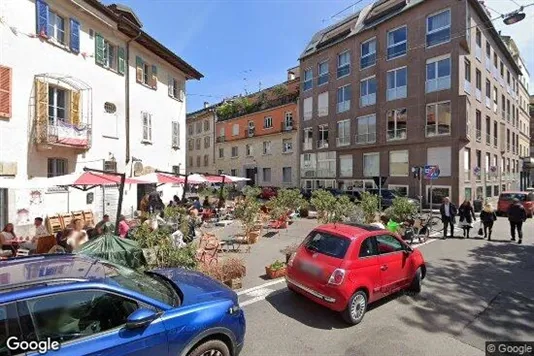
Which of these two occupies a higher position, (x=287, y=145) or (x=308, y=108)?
(x=308, y=108)

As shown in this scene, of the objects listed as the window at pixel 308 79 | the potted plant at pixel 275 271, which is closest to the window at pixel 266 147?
the window at pixel 308 79

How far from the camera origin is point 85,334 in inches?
112

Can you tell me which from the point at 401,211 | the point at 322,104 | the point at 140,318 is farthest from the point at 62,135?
the point at 322,104

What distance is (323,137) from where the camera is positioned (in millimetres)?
30953

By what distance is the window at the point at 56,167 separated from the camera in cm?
1239

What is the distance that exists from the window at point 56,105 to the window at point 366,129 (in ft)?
69.5

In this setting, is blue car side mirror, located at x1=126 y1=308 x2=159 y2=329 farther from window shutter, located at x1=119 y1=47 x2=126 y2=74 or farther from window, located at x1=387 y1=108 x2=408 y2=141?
window, located at x1=387 y1=108 x2=408 y2=141

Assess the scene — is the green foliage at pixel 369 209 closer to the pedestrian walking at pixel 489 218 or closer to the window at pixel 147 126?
the pedestrian walking at pixel 489 218

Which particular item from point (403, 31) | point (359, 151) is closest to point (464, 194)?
point (359, 151)

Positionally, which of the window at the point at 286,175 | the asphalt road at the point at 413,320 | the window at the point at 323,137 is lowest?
the asphalt road at the point at 413,320

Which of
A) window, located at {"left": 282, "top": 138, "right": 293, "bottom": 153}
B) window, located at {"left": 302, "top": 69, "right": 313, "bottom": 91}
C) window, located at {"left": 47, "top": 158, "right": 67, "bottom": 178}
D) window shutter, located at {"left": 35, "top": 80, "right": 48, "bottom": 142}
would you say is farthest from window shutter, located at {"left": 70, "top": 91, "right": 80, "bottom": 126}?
window, located at {"left": 282, "top": 138, "right": 293, "bottom": 153}

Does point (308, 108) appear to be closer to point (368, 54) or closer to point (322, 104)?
point (322, 104)

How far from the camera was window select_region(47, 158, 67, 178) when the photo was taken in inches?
488

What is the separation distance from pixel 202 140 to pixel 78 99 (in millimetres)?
33785
